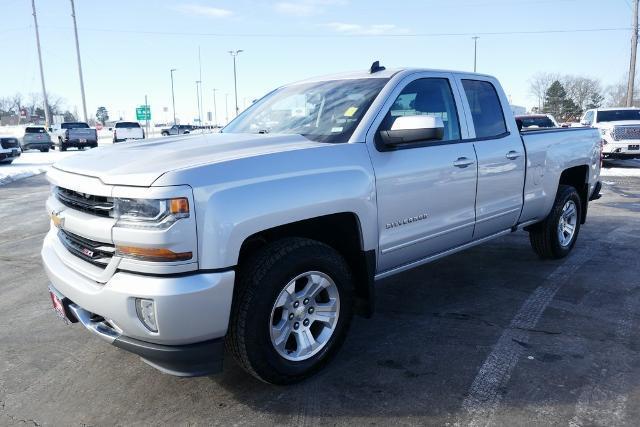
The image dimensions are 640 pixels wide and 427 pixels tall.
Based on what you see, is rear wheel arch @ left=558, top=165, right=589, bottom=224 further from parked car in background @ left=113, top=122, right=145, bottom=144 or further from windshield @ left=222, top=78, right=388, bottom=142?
parked car in background @ left=113, top=122, right=145, bottom=144

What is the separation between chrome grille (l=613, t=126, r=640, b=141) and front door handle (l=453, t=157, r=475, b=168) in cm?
1457

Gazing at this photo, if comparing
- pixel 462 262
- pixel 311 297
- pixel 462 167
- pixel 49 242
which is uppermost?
pixel 462 167

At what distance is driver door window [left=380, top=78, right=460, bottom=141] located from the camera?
147 inches

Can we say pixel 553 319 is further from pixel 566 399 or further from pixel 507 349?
pixel 566 399

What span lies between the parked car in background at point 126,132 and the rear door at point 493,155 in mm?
29786

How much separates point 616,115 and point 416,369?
1821cm

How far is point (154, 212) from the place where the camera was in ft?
8.13

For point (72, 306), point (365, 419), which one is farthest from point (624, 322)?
point (72, 306)

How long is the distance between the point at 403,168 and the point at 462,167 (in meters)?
0.72

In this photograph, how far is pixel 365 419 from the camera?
2719 millimetres

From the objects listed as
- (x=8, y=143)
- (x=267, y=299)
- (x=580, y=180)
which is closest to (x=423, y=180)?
(x=267, y=299)

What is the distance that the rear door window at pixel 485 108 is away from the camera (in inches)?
172

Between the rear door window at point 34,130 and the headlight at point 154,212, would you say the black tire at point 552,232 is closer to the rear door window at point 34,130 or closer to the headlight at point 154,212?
the headlight at point 154,212

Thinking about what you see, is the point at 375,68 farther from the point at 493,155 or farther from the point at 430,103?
the point at 493,155
